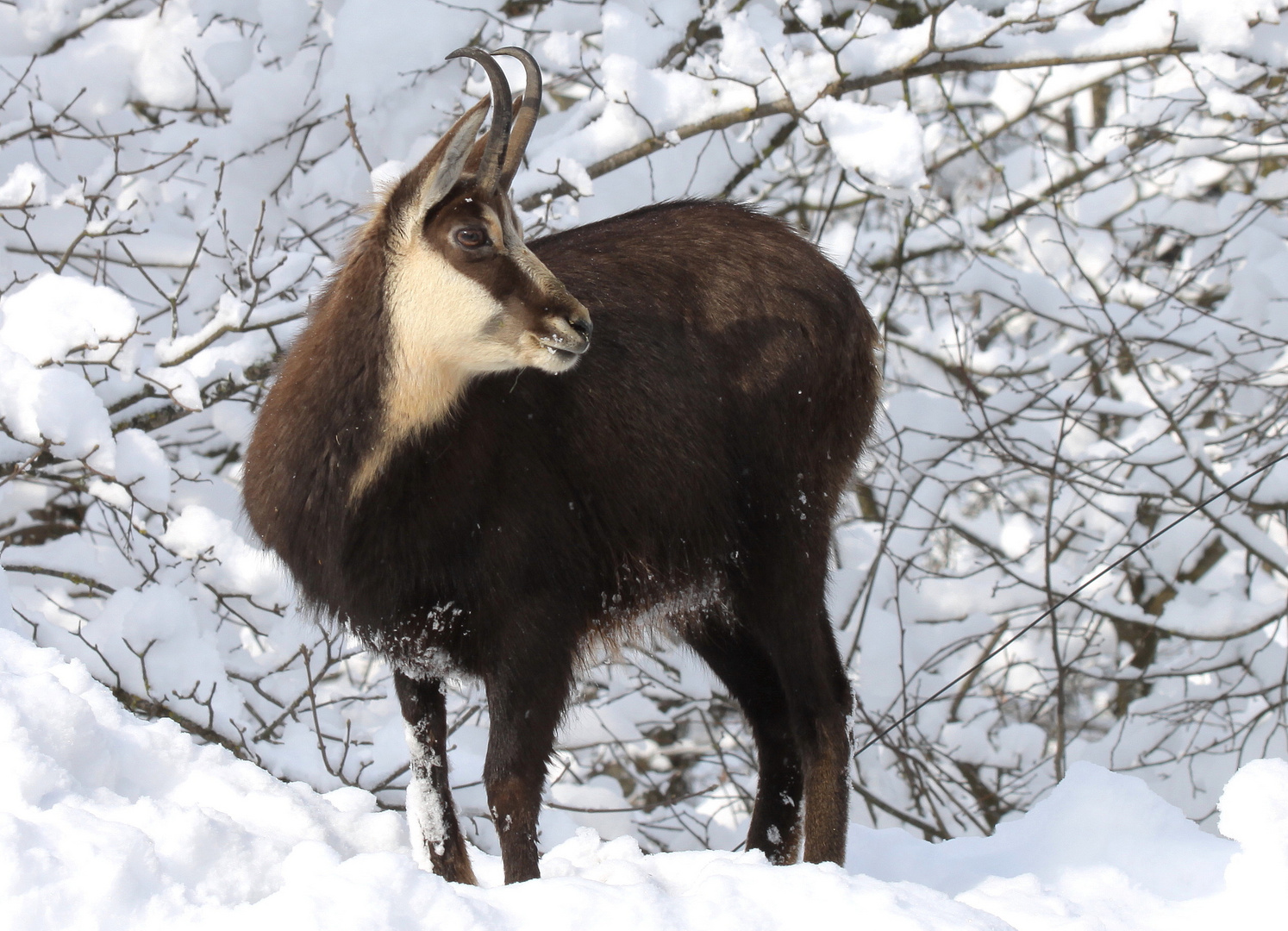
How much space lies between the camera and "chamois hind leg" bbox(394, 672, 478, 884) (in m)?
3.43

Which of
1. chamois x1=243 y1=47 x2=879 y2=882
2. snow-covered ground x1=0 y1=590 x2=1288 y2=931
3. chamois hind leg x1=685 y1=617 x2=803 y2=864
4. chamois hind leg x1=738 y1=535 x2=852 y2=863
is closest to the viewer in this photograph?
snow-covered ground x1=0 y1=590 x2=1288 y2=931

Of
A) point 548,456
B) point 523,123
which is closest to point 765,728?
point 548,456

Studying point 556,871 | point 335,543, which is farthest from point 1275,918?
point 335,543

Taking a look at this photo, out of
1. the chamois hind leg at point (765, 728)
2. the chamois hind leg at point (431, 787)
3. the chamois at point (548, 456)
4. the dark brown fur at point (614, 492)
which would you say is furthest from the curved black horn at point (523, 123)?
the chamois hind leg at point (765, 728)

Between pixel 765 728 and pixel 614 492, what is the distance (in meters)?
1.05

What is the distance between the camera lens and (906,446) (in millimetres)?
7012

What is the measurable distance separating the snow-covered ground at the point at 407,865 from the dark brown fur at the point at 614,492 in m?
0.48

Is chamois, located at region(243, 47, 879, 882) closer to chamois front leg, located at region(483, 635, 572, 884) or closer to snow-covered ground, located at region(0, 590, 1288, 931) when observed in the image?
chamois front leg, located at region(483, 635, 572, 884)

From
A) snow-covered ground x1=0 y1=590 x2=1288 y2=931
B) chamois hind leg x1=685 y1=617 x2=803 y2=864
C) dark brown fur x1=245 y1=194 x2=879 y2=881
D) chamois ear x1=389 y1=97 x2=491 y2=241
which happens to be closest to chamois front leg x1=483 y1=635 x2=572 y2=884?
dark brown fur x1=245 y1=194 x2=879 y2=881

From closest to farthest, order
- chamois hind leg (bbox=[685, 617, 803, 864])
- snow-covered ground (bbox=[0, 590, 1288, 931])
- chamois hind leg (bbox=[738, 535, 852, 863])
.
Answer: snow-covered ground (bbox=[0, 590, 1288, 931]) → chamois hind leg (bbox=[738, 535, 852, 863]) → chamois hind leg (bbox=[685, 617, 803, 864])

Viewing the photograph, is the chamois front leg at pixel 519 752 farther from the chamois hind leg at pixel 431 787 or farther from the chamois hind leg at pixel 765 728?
the chamois hind leg at pixel 765 728

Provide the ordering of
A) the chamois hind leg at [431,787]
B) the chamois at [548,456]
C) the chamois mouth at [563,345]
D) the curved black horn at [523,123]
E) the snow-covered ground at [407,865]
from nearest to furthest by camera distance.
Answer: the snow-covered ground at [407,865] → the chamois mouth at [563,345] → the chamois at [548,456] → the curved black horn at [523,123] → the chamois hind leg at [431,787]

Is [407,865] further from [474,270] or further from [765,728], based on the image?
[765,728]

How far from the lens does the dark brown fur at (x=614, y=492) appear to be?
3.19m
